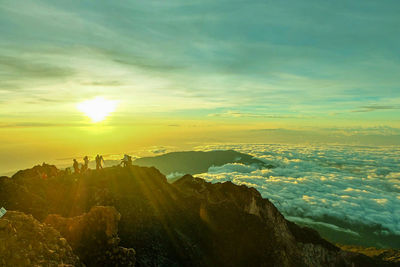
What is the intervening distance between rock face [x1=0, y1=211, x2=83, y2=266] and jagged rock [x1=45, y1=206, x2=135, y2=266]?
413 centimetres

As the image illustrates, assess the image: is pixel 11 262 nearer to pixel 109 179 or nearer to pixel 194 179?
pixel 109 179

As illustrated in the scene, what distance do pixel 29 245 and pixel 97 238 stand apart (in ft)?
23.0

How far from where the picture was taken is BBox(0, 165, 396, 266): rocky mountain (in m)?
20.2

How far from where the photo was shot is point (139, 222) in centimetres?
2961

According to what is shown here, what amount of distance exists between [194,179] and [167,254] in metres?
33.0

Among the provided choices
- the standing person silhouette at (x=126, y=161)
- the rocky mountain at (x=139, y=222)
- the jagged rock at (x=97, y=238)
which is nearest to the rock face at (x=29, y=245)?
the jagged rock at (x=97, y=238)

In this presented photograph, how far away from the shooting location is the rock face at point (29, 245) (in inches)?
489

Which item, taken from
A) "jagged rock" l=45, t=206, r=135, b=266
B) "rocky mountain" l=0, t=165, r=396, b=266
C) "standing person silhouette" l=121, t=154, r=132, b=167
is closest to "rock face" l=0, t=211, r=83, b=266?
"jagged rock" l=45, t=206, r=135, b=266

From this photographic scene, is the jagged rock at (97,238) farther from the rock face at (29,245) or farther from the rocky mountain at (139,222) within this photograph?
the rock face at (29,245)

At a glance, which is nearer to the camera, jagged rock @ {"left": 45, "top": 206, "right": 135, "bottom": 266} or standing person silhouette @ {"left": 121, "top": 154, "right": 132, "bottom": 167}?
jagged rock @ {"left": 45, "top": 206, "right": 135, "bottom": 266}

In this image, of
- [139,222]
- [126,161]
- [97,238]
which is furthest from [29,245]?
[126,161]

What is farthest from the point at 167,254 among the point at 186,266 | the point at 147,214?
the point at 147,214

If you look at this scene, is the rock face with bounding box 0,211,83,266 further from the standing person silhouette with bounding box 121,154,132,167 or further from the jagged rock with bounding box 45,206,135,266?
the standing person silhouette with bounding box 121,154,132,167

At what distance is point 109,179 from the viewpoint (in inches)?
1615
